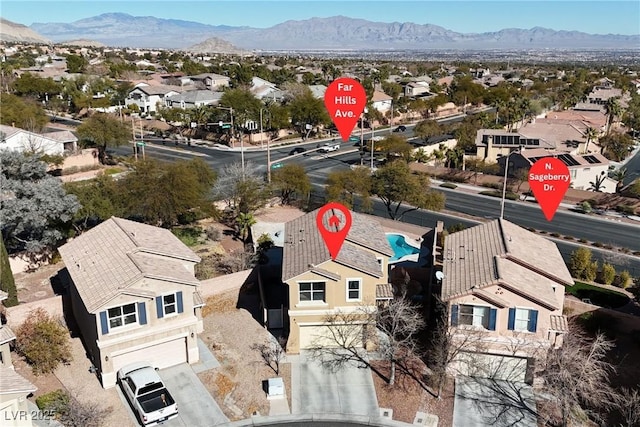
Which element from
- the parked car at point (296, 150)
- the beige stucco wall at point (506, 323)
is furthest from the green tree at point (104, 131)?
the beige stucco wall at point (506, 323)

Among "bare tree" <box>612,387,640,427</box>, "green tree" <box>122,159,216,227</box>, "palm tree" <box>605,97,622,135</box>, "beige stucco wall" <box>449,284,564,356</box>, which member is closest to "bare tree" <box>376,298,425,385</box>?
"beige stucco wall" <box>449,284,564,356</box>

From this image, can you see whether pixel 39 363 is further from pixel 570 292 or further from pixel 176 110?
pixel 176 110

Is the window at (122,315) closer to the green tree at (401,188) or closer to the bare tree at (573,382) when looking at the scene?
the bare tree at (573,382)

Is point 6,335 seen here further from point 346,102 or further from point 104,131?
point 104,131

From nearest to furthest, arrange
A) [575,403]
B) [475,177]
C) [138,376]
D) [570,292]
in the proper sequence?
1. [575,403]
2. [138,376]
3. [570,292]
4. [475,177]

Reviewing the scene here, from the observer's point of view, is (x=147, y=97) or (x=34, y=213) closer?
(x=34, y=213)

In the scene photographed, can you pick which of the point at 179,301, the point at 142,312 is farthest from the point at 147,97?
the point at 142,312

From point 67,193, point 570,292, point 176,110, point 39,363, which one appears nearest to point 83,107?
point 176,110
